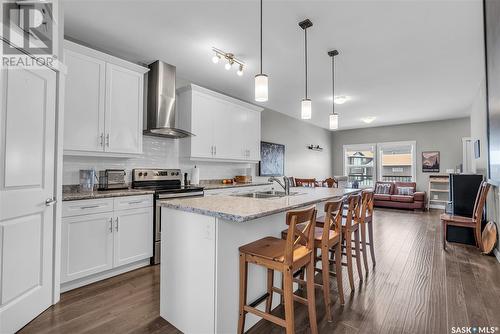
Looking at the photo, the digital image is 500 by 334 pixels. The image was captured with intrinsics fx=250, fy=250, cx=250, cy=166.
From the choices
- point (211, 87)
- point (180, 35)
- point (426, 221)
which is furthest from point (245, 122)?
point (426, 221)

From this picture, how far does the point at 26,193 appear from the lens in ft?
6.20

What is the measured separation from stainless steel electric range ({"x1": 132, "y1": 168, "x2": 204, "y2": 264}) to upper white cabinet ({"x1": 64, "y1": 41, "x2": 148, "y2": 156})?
42cm

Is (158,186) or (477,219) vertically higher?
(158,186)

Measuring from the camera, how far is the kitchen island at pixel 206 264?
1596 millimetres

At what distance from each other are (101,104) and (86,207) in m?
1.19

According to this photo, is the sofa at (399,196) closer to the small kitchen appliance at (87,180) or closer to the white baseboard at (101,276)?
the white baseboard at (101,276)

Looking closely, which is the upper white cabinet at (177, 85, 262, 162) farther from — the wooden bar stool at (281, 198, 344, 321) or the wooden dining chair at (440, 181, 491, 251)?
the wooden dining chair at (440, 181, 491, 251)

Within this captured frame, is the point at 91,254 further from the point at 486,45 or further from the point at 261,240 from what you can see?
the point at 486,45

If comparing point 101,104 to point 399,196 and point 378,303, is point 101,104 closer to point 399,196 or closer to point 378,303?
point 378,303

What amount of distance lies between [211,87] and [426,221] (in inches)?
216

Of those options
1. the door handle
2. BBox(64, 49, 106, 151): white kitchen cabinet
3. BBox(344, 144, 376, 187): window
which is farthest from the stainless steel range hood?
BBox(344, 144, 376, 187): window

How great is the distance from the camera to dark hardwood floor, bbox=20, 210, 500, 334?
73.3 inches

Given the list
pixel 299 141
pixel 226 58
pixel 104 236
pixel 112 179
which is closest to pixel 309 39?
pixel 226 58

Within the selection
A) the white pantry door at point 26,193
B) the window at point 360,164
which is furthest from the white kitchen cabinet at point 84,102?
the window at point 360,164
